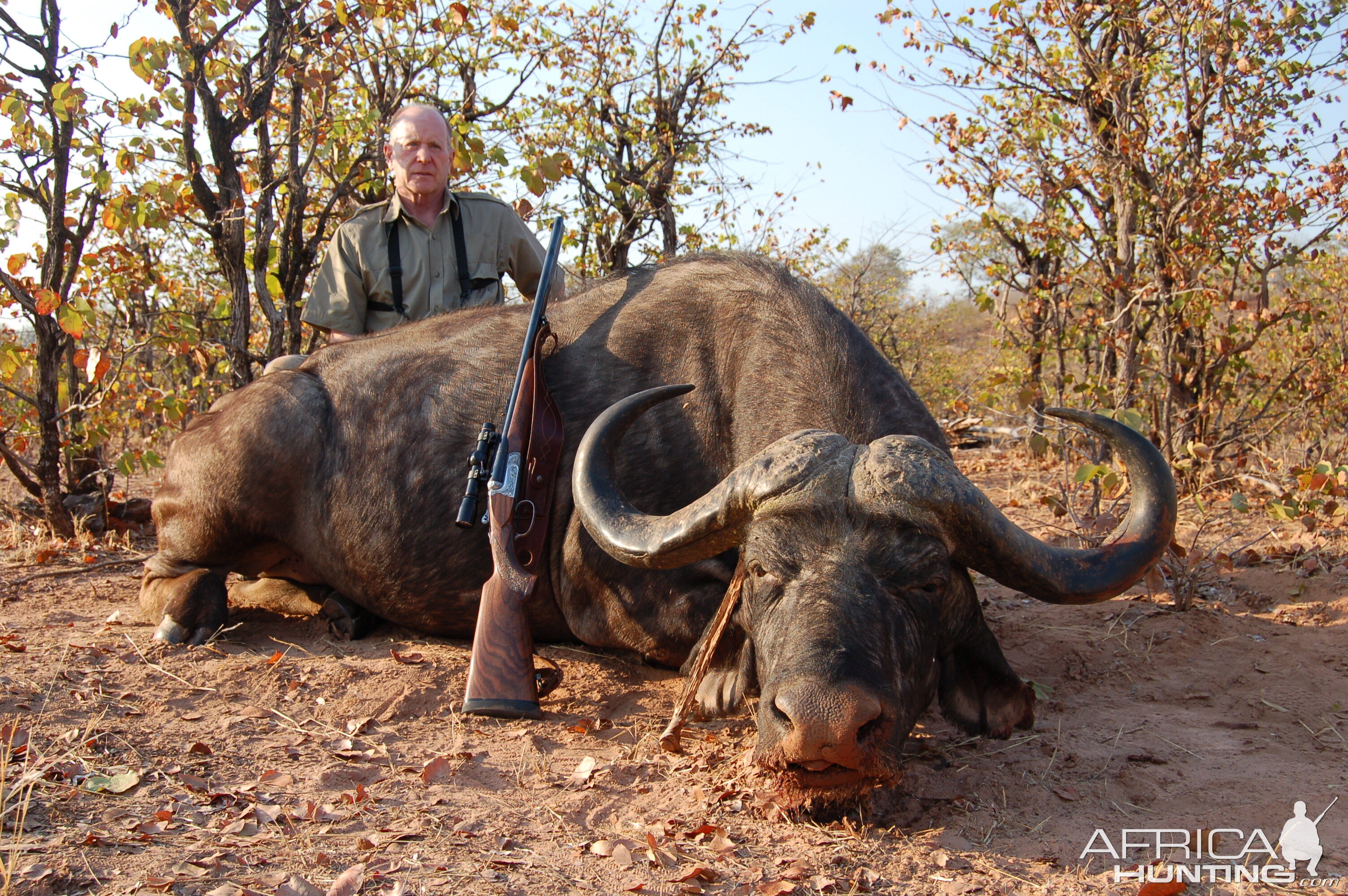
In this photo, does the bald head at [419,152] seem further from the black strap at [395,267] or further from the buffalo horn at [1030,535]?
the buffalo horn at [1030,535]

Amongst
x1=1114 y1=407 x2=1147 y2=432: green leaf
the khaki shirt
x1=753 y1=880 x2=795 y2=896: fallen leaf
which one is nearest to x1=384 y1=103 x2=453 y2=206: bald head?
the khaki shirt

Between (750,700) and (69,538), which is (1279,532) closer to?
(750,700)

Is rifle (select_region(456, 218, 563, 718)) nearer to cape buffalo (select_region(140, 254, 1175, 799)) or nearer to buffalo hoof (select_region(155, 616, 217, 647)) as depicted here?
cape buffalo (select_region(140, 254, 1175, 799))

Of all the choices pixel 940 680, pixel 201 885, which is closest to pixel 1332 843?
pixel 940 680

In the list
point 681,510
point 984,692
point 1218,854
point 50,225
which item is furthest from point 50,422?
point 1218,854

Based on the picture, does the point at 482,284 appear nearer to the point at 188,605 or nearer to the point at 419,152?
the point at 419,152

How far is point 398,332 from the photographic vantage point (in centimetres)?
503

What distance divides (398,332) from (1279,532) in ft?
17.4

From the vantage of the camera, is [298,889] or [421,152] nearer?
[298,889]

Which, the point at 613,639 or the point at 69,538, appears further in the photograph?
the point at 69,538

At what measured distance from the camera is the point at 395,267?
18.8 feet

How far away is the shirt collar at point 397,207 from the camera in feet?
18.9

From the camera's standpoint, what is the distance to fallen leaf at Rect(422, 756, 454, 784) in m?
3.14

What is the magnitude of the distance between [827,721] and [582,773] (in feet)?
3.49
